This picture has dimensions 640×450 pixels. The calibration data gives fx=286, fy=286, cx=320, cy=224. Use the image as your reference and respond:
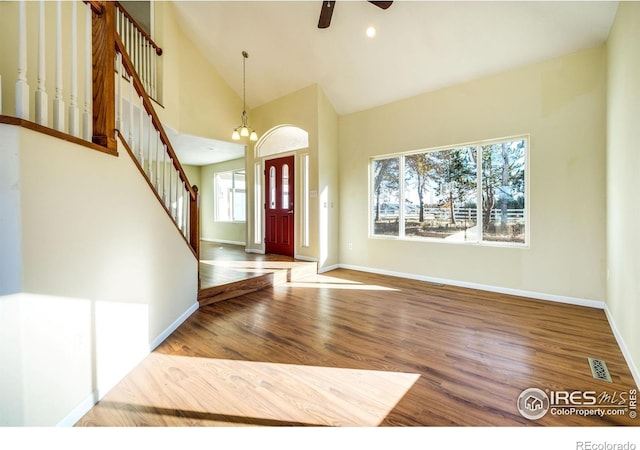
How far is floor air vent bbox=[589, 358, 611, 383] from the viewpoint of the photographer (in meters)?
2.04

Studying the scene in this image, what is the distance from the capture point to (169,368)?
2.17 m

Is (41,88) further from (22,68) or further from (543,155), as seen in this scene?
(543,155)

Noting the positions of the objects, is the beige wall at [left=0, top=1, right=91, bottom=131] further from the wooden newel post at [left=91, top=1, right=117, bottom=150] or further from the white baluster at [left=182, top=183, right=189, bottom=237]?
the white baluster at [left=182, top=183, right=189, bottom=237]

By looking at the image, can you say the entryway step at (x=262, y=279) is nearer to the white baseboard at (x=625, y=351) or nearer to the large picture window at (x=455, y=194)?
the large picture window at (x=455, y=194)

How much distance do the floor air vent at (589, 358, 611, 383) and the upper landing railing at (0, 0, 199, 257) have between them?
3.70 meters

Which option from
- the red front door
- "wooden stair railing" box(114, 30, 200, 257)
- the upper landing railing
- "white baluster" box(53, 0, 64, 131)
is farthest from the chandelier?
"white baluster" box(53, 0, 64, 131)

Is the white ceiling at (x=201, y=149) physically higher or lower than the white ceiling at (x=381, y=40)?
lower

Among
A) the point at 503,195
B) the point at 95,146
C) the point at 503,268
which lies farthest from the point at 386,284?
the point at 95,146

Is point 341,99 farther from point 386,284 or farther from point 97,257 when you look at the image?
point 97,257

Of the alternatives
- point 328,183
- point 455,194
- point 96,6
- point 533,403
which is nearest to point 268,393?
point 533,403

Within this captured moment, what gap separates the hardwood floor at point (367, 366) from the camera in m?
1.68

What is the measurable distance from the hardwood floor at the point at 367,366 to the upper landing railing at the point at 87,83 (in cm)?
134
